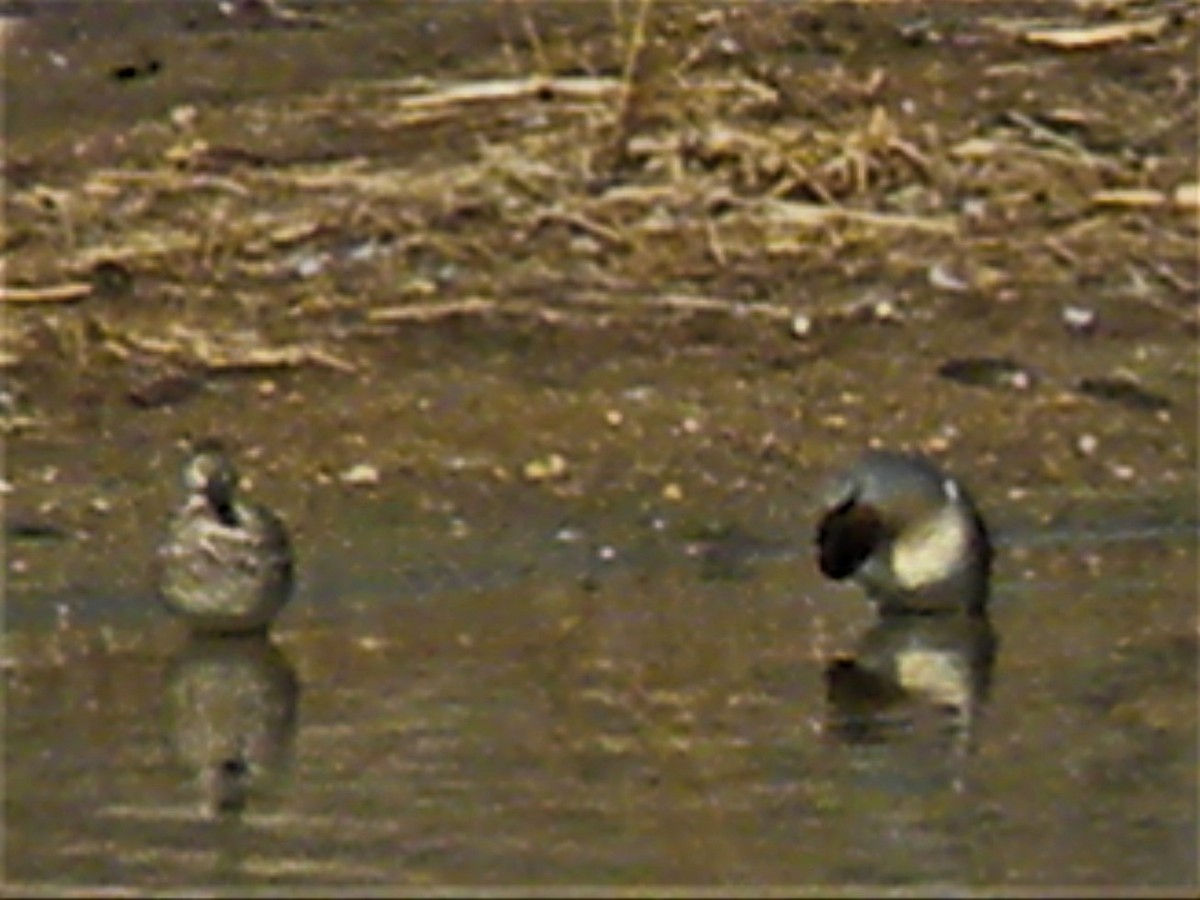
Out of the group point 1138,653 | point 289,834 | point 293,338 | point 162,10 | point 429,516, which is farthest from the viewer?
point 162,10

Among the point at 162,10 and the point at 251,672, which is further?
the point at 162,10

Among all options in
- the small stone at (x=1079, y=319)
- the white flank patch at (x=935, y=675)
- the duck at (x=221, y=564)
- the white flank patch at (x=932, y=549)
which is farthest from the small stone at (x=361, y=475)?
the white flank patch at (x=935, y=675)

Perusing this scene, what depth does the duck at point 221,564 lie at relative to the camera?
11.9 m

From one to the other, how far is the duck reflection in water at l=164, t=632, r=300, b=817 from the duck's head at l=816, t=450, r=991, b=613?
1479 mm

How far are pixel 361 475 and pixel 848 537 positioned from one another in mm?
2064

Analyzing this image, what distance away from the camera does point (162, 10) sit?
50.7ft

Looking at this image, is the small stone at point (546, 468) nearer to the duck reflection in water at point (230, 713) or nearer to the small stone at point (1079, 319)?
the small stone at point (1079, 319)

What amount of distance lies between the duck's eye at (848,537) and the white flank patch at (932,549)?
0.08m

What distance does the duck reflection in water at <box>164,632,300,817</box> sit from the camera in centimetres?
1038

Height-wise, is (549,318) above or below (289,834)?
below

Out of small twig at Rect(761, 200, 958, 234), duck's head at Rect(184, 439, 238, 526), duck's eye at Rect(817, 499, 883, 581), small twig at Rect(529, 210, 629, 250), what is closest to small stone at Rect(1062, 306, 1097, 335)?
small twig at Rect(761, 200, 958, 234)

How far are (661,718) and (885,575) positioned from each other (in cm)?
144

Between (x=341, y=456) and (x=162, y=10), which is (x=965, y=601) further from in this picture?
(x=162, y=10)

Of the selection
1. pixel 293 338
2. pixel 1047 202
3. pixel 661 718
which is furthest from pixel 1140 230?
pixel 661 718
